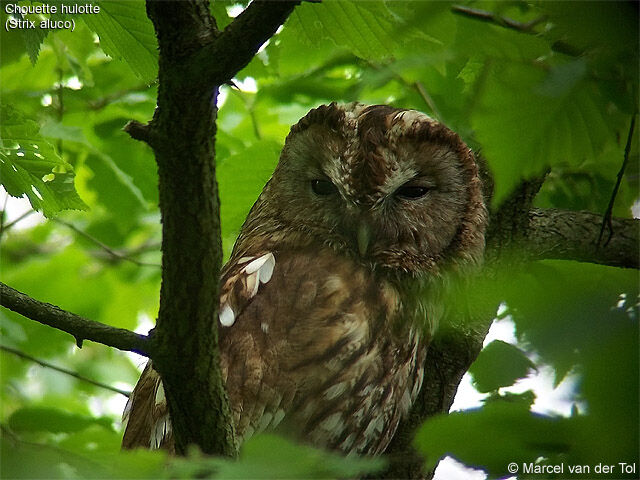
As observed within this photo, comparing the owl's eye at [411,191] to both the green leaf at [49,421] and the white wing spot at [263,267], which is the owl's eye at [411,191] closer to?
the white wing spot at [263,267]

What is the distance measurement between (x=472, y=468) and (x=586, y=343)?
0.41 meters

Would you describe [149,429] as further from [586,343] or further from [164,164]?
[586,343]

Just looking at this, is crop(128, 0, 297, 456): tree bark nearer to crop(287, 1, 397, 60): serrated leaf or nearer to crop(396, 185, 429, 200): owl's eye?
crop(287, 1, 397, 60): serrated leaf

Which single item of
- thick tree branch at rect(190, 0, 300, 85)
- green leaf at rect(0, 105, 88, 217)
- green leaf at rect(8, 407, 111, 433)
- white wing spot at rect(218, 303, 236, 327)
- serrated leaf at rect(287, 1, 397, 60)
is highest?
serrated leaf at rect(287, 1, 397, 60)

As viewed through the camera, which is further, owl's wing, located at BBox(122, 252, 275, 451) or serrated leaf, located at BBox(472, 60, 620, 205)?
owl's wing, located at BBox(122, 252, 275, 451)

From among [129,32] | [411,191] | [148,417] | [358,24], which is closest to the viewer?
[358,24]

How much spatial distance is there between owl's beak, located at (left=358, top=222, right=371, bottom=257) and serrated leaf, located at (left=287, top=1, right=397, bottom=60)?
63 cm

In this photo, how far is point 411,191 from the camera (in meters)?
2.92

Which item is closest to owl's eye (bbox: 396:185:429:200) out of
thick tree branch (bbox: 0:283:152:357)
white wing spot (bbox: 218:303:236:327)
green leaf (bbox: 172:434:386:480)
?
white wing spot (bbox: 218:303:236:327)

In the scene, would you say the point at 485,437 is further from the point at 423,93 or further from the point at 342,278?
the point at 423,93

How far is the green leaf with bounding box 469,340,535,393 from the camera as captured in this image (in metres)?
1.25

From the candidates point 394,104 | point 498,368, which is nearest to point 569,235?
point 394,104

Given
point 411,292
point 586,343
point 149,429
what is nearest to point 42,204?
point 149,429

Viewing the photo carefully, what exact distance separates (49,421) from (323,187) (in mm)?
1511
